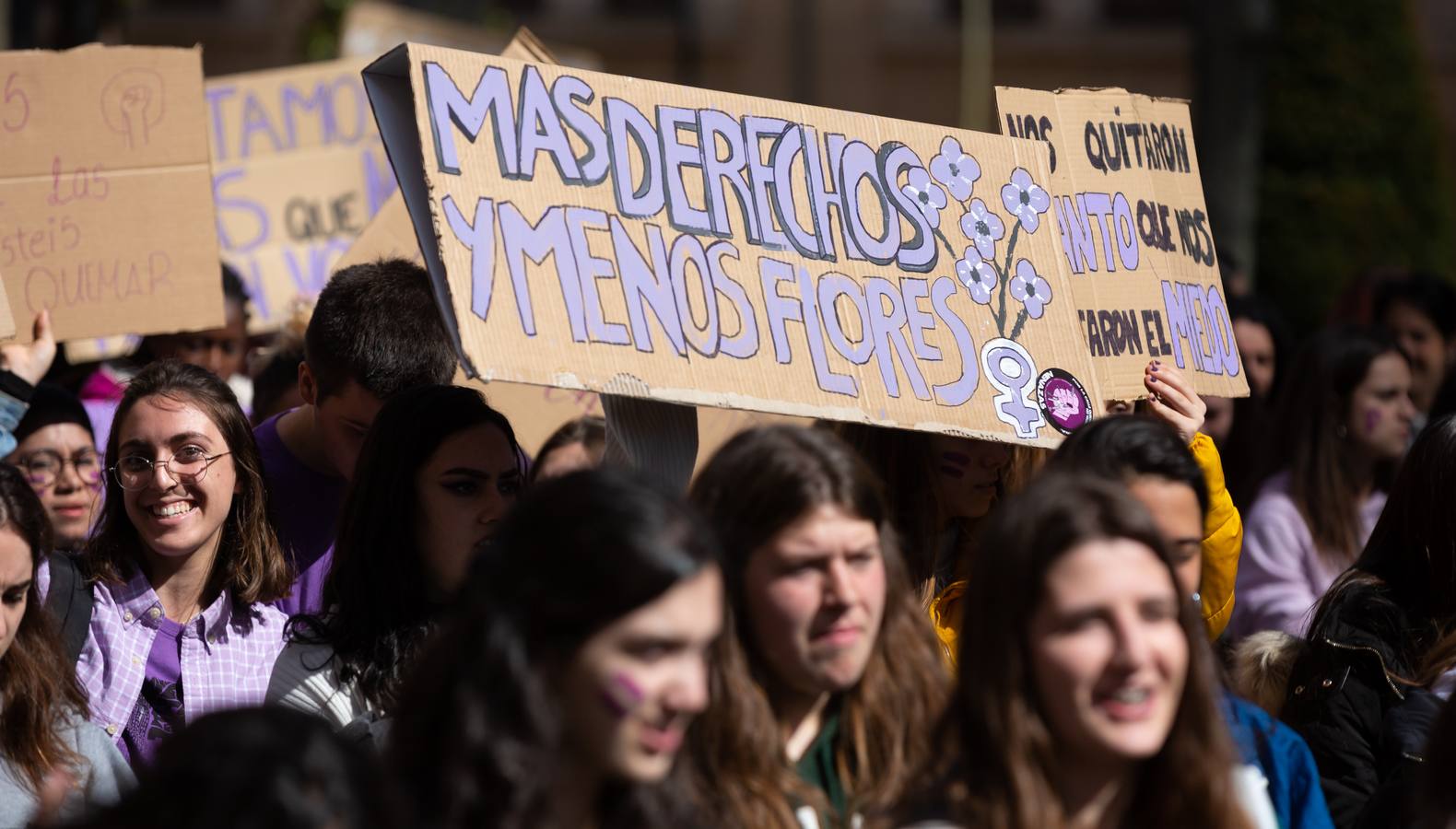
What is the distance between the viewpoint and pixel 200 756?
6.69 feet

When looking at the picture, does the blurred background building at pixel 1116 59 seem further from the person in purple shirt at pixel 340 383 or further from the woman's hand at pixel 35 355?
the person in purple shirt at pixel 340 383

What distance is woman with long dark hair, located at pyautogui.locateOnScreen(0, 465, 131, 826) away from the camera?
10.6 ft

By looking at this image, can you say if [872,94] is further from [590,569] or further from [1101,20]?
[590,569]

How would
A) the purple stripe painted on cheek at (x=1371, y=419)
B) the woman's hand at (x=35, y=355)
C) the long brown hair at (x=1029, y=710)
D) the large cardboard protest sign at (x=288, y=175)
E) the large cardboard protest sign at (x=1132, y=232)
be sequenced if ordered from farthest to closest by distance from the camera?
the large cardboard protest sign at (x=288, y=175) → the purple stripe painted on cheek at (x=1371, y=419) → the woman's hand at (x=35, y=355) → the large cardboard protest sign at (x=1132, y=232) → the long brown hair at (x=1029, y=710)

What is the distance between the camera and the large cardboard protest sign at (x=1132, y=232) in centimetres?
393

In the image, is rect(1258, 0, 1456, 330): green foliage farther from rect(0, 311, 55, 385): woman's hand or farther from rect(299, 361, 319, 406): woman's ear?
rect(0, 311, 55, 385): woman's hand

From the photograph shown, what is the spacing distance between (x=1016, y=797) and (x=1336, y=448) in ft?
11.2

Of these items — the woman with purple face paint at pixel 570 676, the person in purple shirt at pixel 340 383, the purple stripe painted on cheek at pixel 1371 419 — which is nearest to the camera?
the woman with purple face paint at pixel 570 676

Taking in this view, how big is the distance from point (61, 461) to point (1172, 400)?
9.28ft

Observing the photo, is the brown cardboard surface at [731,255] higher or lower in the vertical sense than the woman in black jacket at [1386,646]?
higher

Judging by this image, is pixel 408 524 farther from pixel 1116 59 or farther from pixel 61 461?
pixel 1116 59

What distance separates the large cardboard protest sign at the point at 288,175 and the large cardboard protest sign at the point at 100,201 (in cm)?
173

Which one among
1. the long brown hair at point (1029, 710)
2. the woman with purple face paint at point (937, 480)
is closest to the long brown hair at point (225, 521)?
the woman with purple face paint at point (937, 480)

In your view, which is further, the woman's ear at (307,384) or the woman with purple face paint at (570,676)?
the woman's ear at (307,384)
